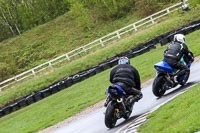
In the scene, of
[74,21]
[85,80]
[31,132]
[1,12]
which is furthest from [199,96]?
[1,12]

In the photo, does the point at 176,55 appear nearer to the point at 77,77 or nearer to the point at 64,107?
the point at 64,107

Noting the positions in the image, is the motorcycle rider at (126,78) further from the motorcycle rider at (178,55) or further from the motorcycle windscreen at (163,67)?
the motorcycle rider at (178,55)

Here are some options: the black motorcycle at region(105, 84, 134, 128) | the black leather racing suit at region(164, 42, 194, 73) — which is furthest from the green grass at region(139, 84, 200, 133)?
the black leather racing suit at region(164, 42, 194, 73)

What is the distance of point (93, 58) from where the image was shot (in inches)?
1491

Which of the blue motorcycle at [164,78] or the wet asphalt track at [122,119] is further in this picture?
the blue motorcycle at [164,78]

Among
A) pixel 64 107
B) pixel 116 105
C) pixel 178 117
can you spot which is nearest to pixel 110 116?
pixel 116 105

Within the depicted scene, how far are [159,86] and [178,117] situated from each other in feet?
13.3

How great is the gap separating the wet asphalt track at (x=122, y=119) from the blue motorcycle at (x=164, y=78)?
8.0 inches

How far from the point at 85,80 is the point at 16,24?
45.7m

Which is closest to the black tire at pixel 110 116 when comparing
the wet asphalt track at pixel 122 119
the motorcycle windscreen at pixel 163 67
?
the wet asphalt track at pixel 122 119

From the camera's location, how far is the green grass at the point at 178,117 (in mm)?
8984

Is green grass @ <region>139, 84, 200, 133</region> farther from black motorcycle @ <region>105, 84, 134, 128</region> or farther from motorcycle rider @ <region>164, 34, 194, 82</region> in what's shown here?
motorcycle rider @ <region>164, 34, 194, 82</region>

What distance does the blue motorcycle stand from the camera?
1388 cm

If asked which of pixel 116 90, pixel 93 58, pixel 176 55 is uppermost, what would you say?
pixel 116 90
